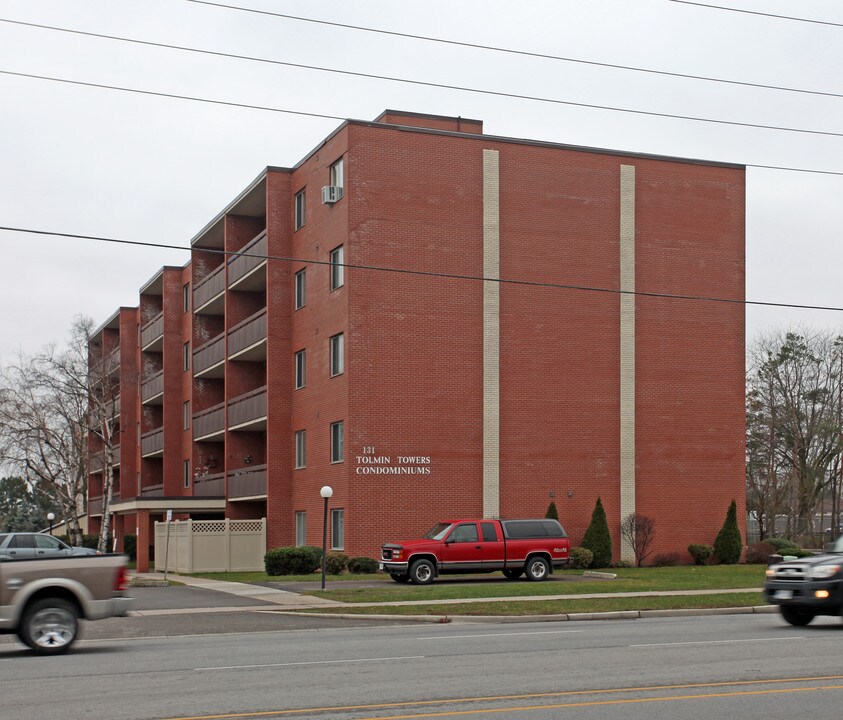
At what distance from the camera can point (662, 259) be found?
44562 millimetres

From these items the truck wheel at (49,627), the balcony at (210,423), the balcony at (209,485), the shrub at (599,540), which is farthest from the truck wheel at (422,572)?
the balcony at (210,423)

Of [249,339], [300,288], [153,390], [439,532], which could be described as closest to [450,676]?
[439,532]

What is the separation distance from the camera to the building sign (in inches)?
1578

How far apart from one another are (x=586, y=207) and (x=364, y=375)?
1046 centimetres

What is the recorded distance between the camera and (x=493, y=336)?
42062mm

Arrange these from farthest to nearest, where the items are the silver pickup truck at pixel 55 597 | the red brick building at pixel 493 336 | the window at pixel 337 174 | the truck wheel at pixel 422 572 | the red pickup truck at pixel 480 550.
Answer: the window at pixel 337 174 < the red brick building at pixel 493 336 < the red pickup truck at pixel 480 550 < the truck wheel at pixel 422 572 < the silver pickup truck at pixel 55 597

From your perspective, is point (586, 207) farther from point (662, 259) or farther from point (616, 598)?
point (616, 598)

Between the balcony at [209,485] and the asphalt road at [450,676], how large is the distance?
34184 millimetres

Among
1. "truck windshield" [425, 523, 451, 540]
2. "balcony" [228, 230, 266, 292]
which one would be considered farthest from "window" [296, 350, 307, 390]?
"truck windshield" [425, 523, 451, 540]

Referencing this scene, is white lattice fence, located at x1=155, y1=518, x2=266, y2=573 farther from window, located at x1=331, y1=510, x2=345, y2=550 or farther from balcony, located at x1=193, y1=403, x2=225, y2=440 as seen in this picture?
balcony, located at x1=193, y1=403, x2=225, y2=440

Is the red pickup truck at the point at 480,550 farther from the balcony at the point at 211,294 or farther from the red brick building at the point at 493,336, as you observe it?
the balcony at the point at 211,294

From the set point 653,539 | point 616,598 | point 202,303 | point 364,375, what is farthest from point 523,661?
point 202,303

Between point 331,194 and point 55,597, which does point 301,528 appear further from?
point 55,597

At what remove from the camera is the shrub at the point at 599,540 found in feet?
137
